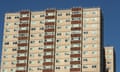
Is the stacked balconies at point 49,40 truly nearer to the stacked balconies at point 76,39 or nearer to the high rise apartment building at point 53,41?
the high rise apartment building at point 53,41

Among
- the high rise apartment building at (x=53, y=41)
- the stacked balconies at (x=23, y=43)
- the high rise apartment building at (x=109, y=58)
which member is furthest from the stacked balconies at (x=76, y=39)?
the high rise apartment building at (x=109, y=58)

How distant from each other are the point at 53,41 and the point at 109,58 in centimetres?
4862

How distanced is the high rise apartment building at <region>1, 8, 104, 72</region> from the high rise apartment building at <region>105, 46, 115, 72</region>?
119 ft

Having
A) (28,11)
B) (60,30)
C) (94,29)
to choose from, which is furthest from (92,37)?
(28,11)

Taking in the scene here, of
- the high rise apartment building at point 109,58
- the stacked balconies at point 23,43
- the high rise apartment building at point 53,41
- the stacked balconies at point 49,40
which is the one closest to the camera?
the high rise apartment building at point 53,41

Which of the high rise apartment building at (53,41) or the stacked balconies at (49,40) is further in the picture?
the stacked balconies at (49,40)

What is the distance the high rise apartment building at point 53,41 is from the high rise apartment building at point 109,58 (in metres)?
36.3

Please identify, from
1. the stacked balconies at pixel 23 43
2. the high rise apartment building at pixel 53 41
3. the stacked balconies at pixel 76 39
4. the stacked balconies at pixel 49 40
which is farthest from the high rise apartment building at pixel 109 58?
the stacked balconies at pixel 23 43

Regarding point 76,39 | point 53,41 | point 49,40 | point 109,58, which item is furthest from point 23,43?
point 109,58

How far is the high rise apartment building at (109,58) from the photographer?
196 meters

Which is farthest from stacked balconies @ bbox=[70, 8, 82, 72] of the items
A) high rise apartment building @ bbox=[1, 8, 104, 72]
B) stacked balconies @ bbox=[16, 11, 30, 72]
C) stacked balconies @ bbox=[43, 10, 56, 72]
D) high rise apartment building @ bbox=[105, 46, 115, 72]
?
high rise apartment building @ bbox=[105, 46, 115, 72]

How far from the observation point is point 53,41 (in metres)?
159

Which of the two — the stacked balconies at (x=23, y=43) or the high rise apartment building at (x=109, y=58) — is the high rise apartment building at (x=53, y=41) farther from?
the high rise apartment building at (x=109, y=58)

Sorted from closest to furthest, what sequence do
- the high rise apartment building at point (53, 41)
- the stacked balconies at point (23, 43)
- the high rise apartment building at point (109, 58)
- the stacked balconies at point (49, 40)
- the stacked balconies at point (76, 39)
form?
the stacked balconies at point (76, 39) → the high rise apartment building at point (53, 41) → the stacked balconies at point (49, 40) → the stacked balconies at point (23, 43) → the high rise apartment building at point (109, 58)
